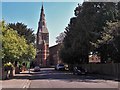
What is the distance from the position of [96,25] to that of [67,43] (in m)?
25.2

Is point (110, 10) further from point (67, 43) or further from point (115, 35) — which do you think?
point (67, 43)

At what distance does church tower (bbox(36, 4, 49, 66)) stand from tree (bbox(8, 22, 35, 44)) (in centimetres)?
8344

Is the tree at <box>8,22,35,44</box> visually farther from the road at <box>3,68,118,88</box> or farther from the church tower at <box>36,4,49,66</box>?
the church tower at <box>36,4,49,66</box>

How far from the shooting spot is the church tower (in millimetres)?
171488

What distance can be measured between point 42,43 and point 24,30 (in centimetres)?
9492

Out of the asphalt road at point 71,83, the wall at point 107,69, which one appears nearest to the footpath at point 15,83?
the asphalt road at point 71,83

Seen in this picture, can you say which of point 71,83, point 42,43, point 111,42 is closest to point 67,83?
point 71,83

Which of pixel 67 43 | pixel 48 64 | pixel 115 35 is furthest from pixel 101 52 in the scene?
pixel 48 64

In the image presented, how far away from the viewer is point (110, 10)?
49000 mm

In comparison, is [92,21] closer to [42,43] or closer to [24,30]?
[24,30]

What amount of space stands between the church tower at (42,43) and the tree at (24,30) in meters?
83.4

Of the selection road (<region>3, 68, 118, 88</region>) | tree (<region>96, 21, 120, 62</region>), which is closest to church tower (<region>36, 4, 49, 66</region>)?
tree (<region>96, 21, 120, 62</region>)

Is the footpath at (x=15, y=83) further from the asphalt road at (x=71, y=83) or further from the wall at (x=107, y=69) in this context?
the wall at (x=107, y=69)

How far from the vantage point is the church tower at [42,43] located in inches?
6751
